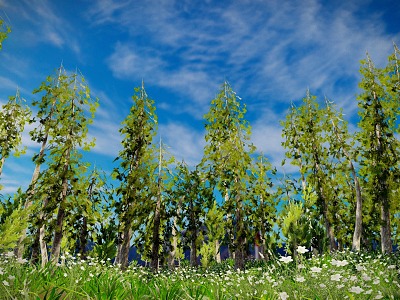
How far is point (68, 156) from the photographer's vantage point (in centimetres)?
1223

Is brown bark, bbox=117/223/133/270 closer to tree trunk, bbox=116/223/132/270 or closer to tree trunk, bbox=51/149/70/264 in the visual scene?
tree trunk, bbox=116/223/132/270

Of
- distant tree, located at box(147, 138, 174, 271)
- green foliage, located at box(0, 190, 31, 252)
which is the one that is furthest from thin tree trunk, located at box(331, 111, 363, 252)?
green foliage, located at box(0, 190, 31, 252)

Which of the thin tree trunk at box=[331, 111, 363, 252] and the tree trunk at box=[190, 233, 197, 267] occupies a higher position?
the thin tree trunk at box=[331, 111, 363, 252]

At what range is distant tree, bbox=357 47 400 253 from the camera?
14828mm

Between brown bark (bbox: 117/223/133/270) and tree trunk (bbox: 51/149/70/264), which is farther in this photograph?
brown bark (bbox: 117/223/133/270)

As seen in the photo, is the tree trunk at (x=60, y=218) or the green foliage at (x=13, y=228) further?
the green foliage at (x=13, y=228)

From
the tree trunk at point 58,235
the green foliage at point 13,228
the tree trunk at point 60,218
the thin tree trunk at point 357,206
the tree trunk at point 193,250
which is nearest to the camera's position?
the tree trunk at point 58,235

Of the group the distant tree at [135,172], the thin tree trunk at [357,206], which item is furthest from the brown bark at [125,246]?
the thin tree trunk at [357,206]

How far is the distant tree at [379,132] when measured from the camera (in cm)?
1483

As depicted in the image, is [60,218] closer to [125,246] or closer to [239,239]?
[125,246]

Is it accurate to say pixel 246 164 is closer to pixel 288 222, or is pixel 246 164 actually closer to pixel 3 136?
pixel 288 222

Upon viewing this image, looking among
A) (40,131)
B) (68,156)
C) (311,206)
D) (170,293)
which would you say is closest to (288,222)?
(311,206)

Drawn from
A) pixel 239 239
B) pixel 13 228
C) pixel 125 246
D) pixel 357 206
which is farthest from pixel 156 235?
pixel 357 206

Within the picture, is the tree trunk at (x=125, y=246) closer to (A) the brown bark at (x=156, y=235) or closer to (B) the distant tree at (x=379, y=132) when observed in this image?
(A) the brown bark at (x=156, y=235)
